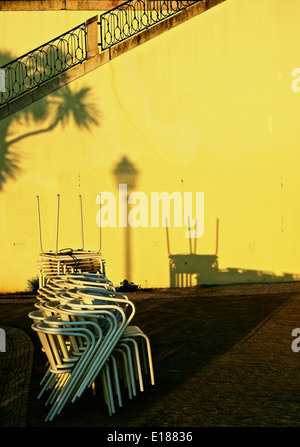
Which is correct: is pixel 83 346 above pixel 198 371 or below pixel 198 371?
above

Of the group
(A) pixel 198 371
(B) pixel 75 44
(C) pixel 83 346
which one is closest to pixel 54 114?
(B) pixel 75 44

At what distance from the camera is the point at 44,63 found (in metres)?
14.0

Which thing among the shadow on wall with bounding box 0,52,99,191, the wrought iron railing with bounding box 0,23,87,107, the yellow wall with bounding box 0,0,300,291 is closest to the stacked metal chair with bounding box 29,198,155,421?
the yellow wall with bounding box 0,0,300,291

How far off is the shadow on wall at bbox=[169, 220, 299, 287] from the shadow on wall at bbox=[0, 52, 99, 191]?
11.0 feet

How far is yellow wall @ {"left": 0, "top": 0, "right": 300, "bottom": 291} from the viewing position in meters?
13.4

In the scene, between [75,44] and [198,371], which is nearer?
[198,371]

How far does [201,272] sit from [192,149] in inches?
101

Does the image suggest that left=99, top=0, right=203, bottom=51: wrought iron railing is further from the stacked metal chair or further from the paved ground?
the stacked metal chair

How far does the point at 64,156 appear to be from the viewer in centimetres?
1338

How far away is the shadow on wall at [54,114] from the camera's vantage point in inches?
525

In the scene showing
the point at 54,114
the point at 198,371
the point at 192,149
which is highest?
the point at 54,114

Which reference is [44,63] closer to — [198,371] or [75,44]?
[75,44]
